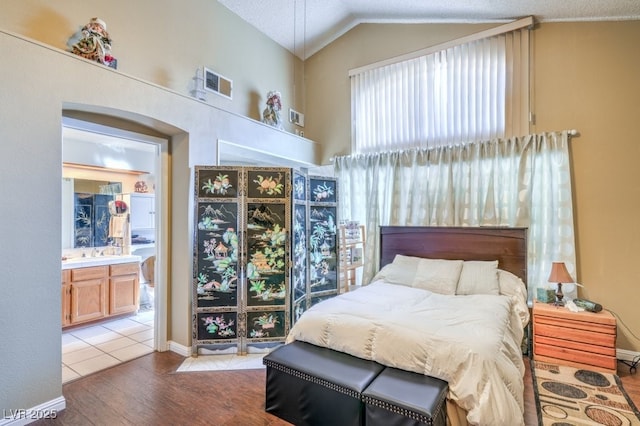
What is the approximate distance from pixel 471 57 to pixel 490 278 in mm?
2747

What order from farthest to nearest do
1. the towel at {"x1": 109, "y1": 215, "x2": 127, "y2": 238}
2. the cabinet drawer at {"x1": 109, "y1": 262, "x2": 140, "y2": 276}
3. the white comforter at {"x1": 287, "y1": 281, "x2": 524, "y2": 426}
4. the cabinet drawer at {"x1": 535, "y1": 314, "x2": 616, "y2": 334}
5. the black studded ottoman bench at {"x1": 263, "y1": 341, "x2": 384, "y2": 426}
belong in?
A: 1. the towel at {"x1": 109, "y1": 215, "x2": 127, "y2": 238}
2. the cabinet drawer at {"x1": 109, "y1": 262, "x2": 140, "y2": 276}
3. the cabinet drawer at {"x1": 535, "y1": 314, "x2": 616, "y2": 334}
4. the black studded ottoman bench at {"x1": 263, "y1": 341, "x2": 384, "y2": 426}
5. the white comforter at {"x1": 287, "y1": 281, "x2": 524, "y2": 426}

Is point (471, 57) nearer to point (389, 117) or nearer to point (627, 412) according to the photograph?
point (389, 117)

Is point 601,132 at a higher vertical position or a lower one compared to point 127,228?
higher

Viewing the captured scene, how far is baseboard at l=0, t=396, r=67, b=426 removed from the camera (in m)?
2.17

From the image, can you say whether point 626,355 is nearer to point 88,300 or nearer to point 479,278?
point 479,278

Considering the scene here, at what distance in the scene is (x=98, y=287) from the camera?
4316 mm

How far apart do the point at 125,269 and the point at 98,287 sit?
392 millimetres

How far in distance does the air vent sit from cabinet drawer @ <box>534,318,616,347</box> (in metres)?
4.41

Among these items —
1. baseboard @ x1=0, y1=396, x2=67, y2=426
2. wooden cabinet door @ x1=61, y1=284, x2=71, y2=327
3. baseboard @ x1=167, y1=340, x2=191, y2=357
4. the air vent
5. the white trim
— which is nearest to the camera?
baseboard @ x1=0, y1=396, x2=67, y2=426

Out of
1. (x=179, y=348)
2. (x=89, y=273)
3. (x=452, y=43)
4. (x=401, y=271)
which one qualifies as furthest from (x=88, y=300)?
(x=452, y=43)

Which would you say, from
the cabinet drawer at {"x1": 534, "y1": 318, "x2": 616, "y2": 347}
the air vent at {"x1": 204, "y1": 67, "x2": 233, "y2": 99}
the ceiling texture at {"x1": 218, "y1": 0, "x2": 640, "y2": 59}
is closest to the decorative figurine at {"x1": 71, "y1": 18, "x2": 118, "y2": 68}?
the air vent at {"x1": 204, "y1": 67, "x2": 233, "y2": 99}

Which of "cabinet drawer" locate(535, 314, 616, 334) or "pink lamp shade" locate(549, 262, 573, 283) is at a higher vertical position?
"pink lamp shade" locate(549, 262, 573, 283)

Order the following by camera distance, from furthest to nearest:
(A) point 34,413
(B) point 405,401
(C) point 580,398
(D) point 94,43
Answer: (D) point 94,43 < (C) point 580,398 < (A) point 34,413 < (B) point 405,401

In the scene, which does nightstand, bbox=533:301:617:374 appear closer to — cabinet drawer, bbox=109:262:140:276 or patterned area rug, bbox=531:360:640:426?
patterned area rug, bbox=531:360:640:426
